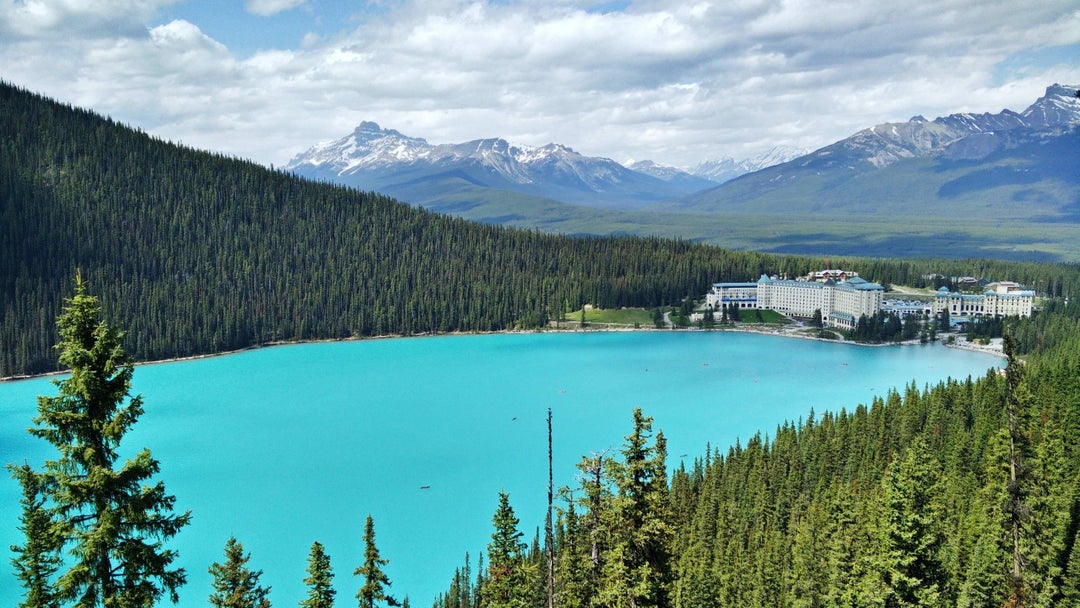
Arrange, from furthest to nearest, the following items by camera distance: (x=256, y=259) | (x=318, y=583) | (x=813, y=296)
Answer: (x=813, y=296)
(x=256, y=259)
(x=318, y=583)

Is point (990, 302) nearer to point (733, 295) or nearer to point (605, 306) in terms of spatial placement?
point (733, 295)

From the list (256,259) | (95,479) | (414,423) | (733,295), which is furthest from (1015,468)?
(256,259)

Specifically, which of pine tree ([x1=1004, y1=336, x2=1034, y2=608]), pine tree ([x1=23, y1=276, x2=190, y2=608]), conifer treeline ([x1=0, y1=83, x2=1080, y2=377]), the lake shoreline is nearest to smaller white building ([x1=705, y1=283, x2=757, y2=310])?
conifer treeline ([x1=0, y1=83, x2=1080, y2=377])

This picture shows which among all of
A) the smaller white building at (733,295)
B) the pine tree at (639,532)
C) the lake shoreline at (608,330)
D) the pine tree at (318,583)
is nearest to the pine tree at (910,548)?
the pine tree at (639,532)

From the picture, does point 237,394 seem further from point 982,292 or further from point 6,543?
point 982,292

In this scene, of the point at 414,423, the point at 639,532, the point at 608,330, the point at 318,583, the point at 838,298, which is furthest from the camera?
the point at 838,298

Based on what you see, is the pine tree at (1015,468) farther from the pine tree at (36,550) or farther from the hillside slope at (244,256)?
the hillside slope at (244,256)
